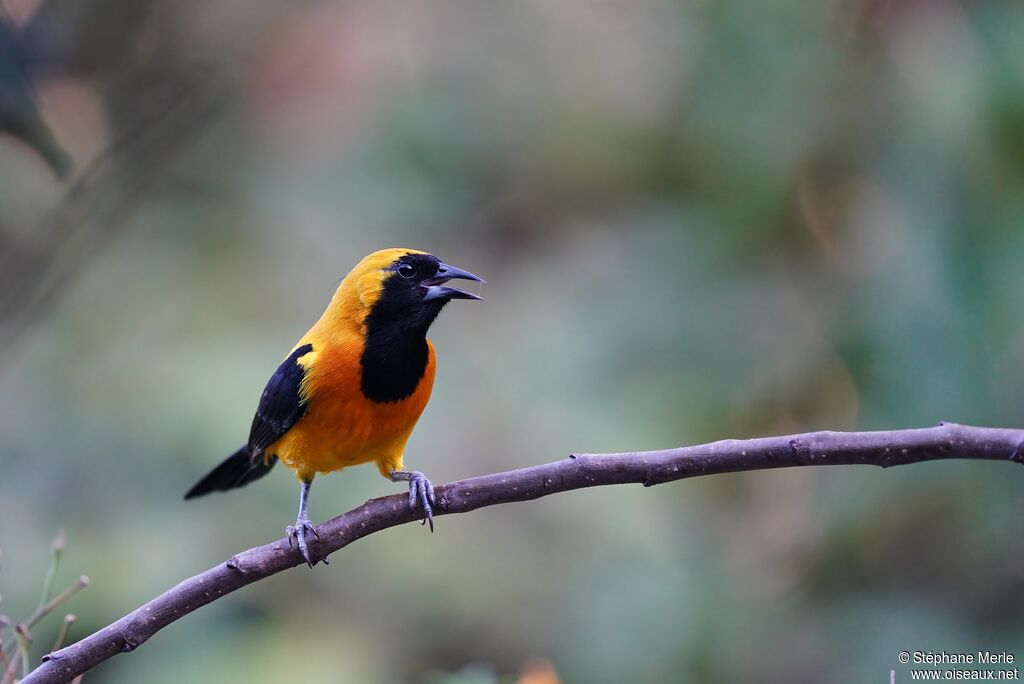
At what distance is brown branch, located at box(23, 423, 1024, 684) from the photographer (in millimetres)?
1964

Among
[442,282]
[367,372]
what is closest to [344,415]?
[367,372]

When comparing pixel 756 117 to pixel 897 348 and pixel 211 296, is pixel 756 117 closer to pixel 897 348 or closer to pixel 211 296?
pixel 897 348

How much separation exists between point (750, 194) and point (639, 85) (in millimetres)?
2147

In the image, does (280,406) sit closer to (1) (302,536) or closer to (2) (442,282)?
(2) (442,282)

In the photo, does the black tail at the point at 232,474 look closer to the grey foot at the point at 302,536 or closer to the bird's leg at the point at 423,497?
the grey foot at the point at 302,536

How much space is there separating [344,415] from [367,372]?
6.5 inches

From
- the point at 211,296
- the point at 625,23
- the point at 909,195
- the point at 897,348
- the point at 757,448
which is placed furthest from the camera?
the point at 625,23

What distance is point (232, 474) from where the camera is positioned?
414 cm

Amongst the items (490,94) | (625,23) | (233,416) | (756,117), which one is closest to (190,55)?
(233,416)

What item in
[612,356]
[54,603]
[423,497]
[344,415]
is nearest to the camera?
[54,603]

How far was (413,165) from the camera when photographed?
7293 mm

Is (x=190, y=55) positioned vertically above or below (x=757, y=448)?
above

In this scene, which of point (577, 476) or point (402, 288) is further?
point (402, 288)

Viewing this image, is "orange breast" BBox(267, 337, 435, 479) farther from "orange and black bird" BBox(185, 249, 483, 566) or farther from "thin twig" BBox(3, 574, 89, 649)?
"thin twig" BBox(3, 574, 89, 649)
